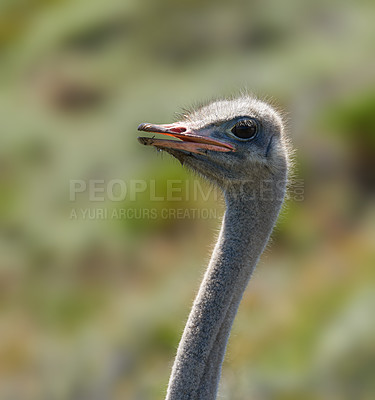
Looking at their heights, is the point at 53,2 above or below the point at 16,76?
above

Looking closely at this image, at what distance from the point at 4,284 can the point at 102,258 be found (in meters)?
1.23

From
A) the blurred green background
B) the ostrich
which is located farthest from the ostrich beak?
the blurred green background

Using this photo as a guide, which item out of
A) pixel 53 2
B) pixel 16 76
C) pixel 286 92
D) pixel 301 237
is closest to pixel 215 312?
pixel 301 237

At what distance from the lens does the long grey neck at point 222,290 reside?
4.11 meters

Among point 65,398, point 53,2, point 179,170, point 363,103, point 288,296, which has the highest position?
point 53,2

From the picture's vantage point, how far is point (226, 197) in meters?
4.57

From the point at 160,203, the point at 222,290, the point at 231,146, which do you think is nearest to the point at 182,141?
the point at 231,146

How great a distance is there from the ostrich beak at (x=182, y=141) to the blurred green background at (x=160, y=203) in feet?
7.68

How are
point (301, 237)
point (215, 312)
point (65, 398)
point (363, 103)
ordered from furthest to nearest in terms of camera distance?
point (363, 103) < point (301, 237) < point (65, 398) < point (215, 312)

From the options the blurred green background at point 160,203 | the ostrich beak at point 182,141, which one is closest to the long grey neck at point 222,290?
the ostrich beak at point 182,141

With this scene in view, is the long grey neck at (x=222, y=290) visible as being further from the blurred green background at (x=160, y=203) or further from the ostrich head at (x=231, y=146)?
the blurred green background at (x=160, y=203)

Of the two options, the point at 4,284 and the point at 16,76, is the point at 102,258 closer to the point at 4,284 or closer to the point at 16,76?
the point at 4,284

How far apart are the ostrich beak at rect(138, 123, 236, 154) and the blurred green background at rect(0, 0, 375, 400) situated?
7.68 ft

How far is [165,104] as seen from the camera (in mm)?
14945
